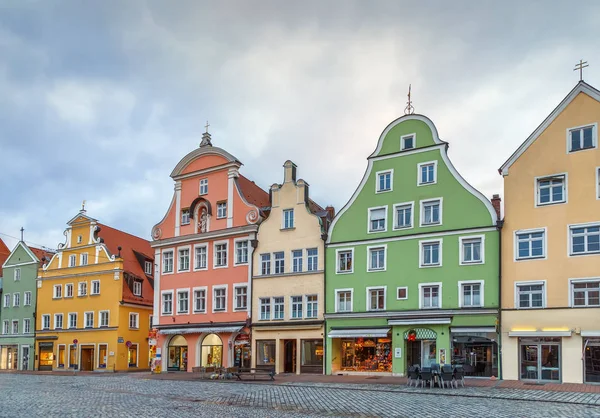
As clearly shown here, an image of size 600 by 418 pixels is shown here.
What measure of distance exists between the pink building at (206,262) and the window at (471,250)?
47.6 feet

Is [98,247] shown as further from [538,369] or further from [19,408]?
[538,369]

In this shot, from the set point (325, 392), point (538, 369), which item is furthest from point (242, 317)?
point (538, 369)

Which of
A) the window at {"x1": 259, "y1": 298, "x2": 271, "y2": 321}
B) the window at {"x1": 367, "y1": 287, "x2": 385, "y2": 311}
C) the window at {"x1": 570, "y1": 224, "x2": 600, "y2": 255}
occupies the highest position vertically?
the window at {"x1": 570, "y1": 224, "x2": 600, "y2": 255}

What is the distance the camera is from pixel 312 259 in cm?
3975

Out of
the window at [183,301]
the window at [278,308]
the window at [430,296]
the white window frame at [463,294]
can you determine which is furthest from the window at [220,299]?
the white window frame at [463,294]

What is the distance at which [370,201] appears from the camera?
1492 inches

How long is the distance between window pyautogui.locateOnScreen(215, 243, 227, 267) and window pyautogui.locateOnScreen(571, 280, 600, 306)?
22983 millimetres

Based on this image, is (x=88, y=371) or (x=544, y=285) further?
(x=88, y=371)

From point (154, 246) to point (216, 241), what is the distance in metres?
6.15

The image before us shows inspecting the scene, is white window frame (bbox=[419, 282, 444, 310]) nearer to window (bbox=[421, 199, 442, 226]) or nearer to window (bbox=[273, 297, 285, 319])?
window (bbox=[421, 199, 442, 226])

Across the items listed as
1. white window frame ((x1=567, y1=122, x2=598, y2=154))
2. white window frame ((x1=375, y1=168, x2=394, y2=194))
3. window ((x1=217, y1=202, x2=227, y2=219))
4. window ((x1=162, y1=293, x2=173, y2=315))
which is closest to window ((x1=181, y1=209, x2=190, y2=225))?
window ((x1=217, y1=202, x2=227, y2=219))

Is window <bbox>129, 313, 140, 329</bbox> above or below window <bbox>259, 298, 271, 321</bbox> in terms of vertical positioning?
below

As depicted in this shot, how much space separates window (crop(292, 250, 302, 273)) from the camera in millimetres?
40250

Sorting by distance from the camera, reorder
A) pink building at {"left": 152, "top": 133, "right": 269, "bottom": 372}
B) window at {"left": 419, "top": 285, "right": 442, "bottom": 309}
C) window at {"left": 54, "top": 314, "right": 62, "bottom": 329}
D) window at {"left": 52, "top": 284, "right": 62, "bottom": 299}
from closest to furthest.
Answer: window at {"left": 419, "top": 285, "right": 442, "bottom": 309}
pink building at {"left": 152, "top": 133, "right": 269, "bottom": 372}
window at {"left": 54, "top": 314, "right": 62, "bottom": 329}
window at {"left": 52, "top": 284, "right": 62, "bottom": 299}
